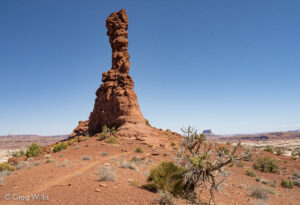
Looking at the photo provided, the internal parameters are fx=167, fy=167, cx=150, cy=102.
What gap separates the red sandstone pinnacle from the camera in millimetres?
26609

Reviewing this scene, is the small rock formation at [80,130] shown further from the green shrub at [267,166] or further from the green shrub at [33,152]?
the green shrub at [267,166]

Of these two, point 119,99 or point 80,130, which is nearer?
point 119,99

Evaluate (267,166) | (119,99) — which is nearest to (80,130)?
(119,99)

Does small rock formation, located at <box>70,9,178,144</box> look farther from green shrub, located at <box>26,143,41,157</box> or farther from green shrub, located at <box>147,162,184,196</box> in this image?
green shrub, located at <box>147,162,184,196</box>

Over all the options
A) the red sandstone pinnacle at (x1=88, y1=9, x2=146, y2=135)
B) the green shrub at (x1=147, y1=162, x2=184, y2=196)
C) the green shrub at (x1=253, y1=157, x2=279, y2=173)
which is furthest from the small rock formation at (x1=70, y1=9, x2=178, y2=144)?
the green shrub at (x1=147, y1=162, x2=184, y2=196)

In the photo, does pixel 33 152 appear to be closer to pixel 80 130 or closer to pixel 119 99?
pixel 119 99

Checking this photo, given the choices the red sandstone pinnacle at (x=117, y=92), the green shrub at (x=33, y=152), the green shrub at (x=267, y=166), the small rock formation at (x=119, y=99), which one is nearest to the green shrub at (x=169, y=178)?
the green shrub at (x=267, y=166)

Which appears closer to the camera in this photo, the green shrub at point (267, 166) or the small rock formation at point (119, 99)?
the green shrub at point (267, 166)

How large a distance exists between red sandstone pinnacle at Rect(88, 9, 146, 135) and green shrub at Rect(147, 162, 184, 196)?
17.7 metres

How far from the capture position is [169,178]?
22.8 ft

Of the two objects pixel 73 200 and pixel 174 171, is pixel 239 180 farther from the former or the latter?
pixel 73 200

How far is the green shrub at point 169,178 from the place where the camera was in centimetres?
674

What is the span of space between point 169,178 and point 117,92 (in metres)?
22.0

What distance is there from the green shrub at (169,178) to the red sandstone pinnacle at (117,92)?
17.7 m
